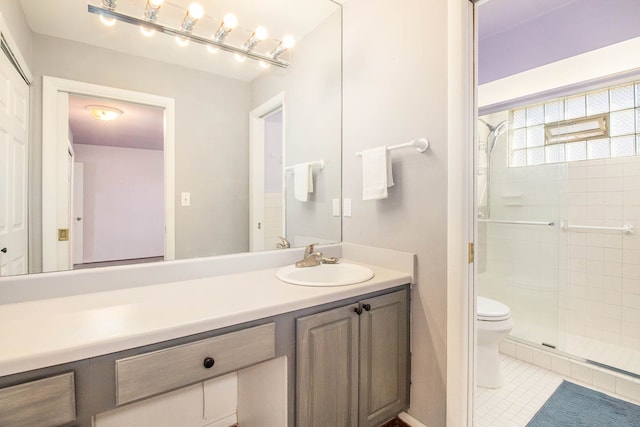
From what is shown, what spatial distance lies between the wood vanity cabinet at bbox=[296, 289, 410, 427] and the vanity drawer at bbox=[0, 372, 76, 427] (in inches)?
25.7

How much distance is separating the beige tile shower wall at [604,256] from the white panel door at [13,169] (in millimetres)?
3455

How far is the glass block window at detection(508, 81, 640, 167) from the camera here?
2281 millimetres

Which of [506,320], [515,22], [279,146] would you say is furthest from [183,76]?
[506,320]

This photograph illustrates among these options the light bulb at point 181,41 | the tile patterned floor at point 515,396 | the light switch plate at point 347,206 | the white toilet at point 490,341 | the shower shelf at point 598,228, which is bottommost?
the tile patterned floor at point 515,396

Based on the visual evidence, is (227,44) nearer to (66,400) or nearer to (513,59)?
(66,400)

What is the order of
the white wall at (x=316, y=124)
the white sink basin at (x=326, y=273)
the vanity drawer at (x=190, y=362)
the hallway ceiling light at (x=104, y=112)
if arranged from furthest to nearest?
1. the white wall at (x=316, y=124)
2. the white sink basin at (x=326, y=273)
3. the hallway ceiling light at (x=104, y=112)
4. the vanity drawer at (x=190, y=362)

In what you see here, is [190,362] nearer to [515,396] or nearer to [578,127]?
[515,396]

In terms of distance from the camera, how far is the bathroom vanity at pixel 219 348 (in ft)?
2.45

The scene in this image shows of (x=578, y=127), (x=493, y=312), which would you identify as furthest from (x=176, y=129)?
(x=578, y=127)

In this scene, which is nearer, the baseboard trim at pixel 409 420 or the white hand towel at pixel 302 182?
the baseboard trim at pixel 409 420

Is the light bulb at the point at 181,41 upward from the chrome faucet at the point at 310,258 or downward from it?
upward

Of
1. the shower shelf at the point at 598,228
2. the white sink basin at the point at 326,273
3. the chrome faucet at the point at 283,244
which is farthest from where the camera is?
the shower shelf at the point at 598,228

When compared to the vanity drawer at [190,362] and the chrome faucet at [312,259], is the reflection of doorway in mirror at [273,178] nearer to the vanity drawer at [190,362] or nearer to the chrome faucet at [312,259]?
the chrome faucet at [312,259]

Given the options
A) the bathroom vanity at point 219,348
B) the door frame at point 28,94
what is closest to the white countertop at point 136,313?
the bathroom vanity at point 219,348
